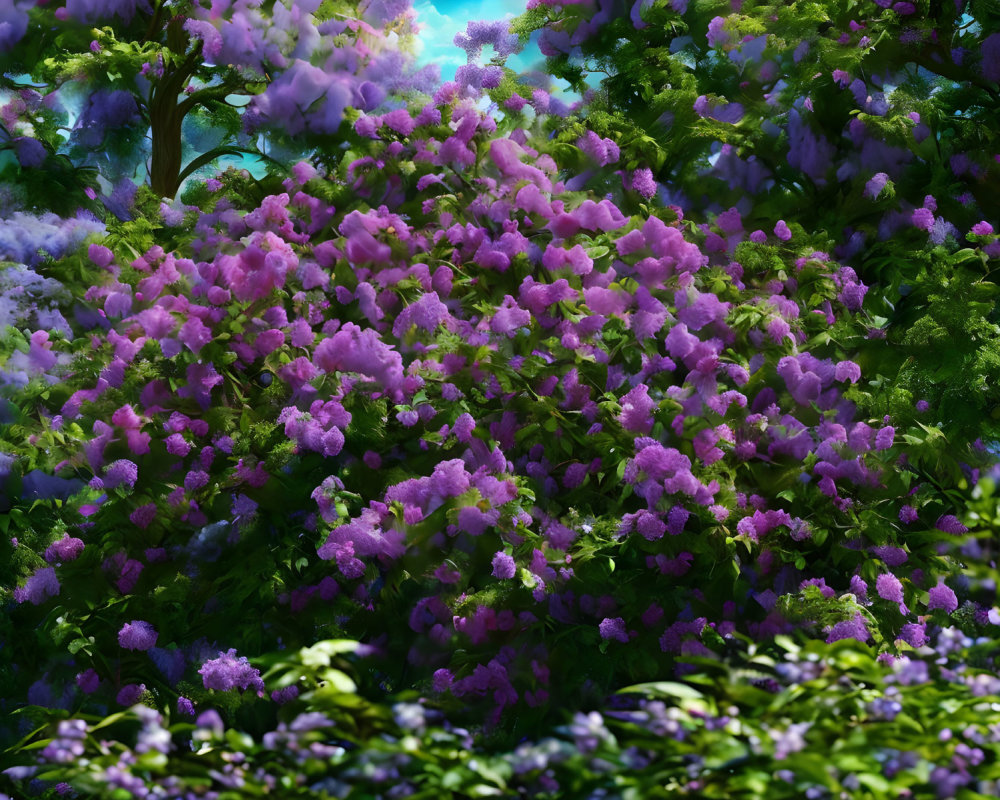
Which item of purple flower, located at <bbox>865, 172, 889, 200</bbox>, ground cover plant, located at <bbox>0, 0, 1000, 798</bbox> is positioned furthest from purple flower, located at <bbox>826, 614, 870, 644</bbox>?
purple flower, located at <bbox>865, 172, 889, 200</bbox>

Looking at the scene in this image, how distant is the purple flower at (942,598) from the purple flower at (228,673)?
2511 mm

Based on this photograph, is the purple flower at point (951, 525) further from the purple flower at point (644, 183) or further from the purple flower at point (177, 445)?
the purple flower at point (177, 445)

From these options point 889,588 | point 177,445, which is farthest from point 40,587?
point 889,588

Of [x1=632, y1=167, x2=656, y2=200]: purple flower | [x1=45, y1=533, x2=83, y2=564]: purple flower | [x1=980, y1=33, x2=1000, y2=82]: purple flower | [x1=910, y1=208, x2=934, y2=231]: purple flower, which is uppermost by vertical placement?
[x1=980, y1=33, x2=1000, y2=82]: purple flower

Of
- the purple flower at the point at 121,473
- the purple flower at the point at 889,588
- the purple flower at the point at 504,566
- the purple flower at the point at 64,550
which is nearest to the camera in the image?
the purple flower at the point at 504,566

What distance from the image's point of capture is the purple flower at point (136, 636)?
3925mm

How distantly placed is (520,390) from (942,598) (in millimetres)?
1786

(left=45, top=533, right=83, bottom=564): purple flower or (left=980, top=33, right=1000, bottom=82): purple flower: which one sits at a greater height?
(left=980, top=33, right=1000, bottom=82): purple flower

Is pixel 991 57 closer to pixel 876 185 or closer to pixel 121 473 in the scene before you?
pixel 876 185

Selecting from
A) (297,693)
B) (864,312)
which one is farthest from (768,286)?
(297,693)

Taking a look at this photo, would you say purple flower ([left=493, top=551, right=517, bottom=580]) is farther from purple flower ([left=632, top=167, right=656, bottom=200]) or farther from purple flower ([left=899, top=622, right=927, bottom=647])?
purple flower ([left=632, top=167, right=656, bottom=200])

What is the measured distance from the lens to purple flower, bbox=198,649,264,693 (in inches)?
145

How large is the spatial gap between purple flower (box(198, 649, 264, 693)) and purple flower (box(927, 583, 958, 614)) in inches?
98.8

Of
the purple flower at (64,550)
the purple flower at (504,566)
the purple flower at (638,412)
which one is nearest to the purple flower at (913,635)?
the purple flower at (638,412)
